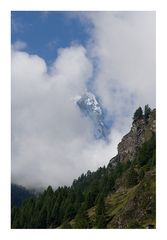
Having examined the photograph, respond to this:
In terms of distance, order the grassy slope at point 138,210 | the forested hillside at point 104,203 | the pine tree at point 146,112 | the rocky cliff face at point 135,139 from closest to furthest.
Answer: the grassy slope at point 138,210 → the forested hillside at point 104,203 → the rocky cliff face at point 135,139 → the pine tree at point 146,112

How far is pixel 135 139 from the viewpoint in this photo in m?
129

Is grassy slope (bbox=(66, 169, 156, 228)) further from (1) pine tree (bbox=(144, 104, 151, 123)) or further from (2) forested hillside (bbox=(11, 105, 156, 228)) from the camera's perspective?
(1) pine tree (bbox=(144, 104, 151, 123))

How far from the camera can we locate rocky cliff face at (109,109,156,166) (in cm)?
11894

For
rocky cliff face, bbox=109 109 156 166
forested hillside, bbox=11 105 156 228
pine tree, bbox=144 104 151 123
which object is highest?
pine tree, bbox=144 104 151 123

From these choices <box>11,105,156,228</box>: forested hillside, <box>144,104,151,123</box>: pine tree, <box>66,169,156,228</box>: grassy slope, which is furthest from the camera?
<box>144,104,151,123</box>: pine tree

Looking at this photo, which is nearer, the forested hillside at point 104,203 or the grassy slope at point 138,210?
the grassy slope at point 138,210

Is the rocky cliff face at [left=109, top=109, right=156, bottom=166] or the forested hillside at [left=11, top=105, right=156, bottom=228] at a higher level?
the rocky cliff face at [left=109, top=109, right=156, bottom=166]

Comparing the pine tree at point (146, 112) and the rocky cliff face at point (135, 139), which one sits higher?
the pine tree at point (146, 112)

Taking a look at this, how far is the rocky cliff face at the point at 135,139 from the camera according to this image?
390 feet

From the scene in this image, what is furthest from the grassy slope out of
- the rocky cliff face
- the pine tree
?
the pine tree

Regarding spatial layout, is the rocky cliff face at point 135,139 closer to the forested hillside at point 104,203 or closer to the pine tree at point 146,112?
the pine tree at point 146,112

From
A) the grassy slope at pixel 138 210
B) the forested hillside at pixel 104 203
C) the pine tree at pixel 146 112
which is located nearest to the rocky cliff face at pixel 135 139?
the pine tree at pixel 146 112
